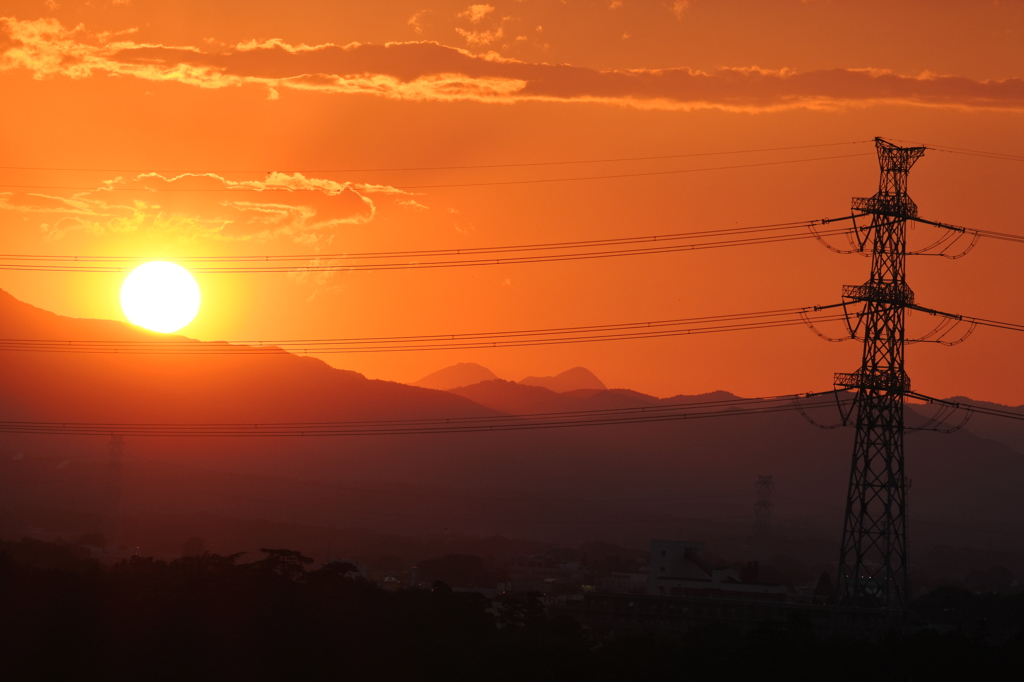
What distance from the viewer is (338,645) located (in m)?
58.2

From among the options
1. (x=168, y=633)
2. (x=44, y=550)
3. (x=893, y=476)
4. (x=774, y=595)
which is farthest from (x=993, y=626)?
(x=44, y=550)

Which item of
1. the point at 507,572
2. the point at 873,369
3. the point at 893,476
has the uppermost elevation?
the point at 873,369

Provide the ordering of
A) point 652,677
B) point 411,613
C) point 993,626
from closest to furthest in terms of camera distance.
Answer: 1. point 652,677
2. point 411,613
3. point 993,626

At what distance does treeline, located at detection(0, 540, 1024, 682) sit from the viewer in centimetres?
5281

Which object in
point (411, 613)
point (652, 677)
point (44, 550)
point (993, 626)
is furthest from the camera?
point (44, 550)

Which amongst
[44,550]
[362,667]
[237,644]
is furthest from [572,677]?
[44,550]

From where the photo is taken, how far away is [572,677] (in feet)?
180

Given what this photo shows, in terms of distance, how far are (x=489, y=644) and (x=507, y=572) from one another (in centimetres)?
10979

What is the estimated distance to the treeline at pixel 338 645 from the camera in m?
52.8

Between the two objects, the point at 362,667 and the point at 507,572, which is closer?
the point at 362,667

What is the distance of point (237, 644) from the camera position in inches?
2226

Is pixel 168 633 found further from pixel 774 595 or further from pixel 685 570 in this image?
pixel 685 570

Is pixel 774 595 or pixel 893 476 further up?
pixel 893 476

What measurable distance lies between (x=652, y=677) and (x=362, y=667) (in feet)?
48.4
